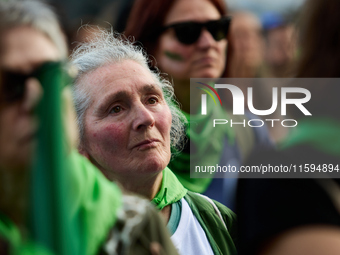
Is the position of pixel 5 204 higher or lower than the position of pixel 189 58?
lower

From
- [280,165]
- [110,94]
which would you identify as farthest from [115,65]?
[280,165]

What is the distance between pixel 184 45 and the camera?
2.33 m

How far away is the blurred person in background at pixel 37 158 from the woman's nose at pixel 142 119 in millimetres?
750

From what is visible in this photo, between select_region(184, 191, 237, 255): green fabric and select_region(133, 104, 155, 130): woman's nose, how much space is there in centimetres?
42

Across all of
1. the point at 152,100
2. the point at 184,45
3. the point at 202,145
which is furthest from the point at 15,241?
the point at 184,45

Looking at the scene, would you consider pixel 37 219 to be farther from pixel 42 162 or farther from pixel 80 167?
pixel 80 167

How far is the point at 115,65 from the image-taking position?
1913 mm

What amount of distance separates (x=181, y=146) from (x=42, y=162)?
4.57 ft

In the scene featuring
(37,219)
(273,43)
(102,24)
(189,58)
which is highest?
(273,43)

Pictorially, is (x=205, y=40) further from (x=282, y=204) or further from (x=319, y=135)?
(x=282, y=204)

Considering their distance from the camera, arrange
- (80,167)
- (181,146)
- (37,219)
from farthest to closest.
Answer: (181,146), (80,167), (37,219)

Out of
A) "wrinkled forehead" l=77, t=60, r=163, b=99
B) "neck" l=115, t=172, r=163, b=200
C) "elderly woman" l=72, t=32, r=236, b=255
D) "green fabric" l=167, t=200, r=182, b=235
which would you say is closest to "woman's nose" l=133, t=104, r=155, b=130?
"elderly woman" l=72, t=32, r=236, b=255

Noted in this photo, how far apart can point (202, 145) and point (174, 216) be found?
0.58 meters

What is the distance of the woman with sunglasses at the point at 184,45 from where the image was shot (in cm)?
227
